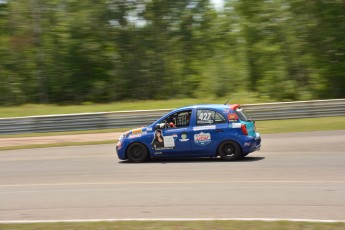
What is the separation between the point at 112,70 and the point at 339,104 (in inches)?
685

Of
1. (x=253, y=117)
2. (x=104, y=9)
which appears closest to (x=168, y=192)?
(x=253, y=117)

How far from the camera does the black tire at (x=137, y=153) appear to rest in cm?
1529

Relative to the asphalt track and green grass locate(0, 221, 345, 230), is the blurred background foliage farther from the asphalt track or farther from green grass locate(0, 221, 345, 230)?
green grass locate(0, 221, 345, 230)

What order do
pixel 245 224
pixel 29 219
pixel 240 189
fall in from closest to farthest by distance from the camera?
A: pixel 245 224 → pixel 29 219 → pixel 240 189

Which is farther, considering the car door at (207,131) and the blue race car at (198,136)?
the car door at (207,131)

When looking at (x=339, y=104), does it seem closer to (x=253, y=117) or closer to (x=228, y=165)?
(x=253, y=117)

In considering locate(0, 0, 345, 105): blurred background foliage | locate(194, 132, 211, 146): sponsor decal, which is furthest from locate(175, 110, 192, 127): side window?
locate(0, 0, 345, 105): blurred background foliage

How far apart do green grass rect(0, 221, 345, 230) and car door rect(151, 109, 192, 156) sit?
7.11 meters

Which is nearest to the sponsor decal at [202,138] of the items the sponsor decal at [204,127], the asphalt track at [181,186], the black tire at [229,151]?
the sponsor decal at [204,127]

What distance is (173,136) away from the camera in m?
14.9

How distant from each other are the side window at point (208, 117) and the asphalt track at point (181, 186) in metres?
1.01

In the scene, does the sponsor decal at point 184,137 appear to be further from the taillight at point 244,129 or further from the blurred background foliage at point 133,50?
the blurred background foliage at point 133,50

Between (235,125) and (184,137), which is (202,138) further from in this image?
(235,125)

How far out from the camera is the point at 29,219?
888cm
